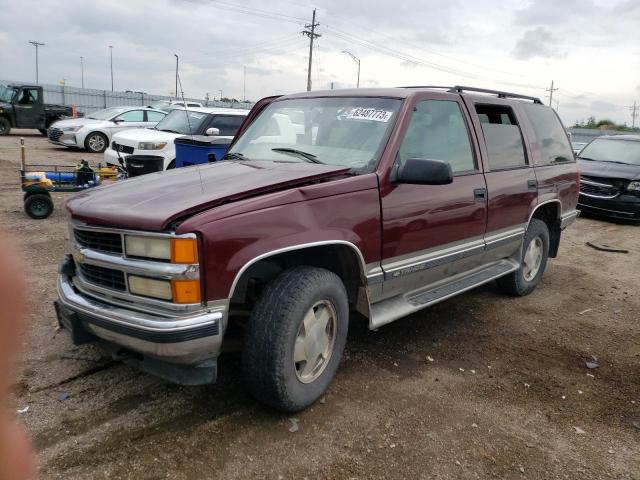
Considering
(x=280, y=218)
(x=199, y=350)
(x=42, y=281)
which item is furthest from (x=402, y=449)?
(x=42, y=281)

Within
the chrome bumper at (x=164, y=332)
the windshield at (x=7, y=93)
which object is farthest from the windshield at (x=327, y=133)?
the windshield at (x=7, y=93)

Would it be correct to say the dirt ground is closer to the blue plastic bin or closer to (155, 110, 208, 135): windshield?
the blue plastic bin

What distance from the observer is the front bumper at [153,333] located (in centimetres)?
265

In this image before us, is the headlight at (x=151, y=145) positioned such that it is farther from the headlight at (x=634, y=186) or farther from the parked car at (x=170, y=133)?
the headlight at (x=634, y=186)

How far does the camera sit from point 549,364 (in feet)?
13.5

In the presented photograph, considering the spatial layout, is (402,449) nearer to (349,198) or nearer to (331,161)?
(349,198)

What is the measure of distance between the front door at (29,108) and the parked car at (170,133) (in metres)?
13.9

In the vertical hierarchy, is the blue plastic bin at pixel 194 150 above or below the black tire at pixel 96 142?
above

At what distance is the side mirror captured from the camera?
11.3ft

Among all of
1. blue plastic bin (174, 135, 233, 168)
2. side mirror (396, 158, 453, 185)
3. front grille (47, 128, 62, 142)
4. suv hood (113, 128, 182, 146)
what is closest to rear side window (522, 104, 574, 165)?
side mirror (396, 158, 453, 185)

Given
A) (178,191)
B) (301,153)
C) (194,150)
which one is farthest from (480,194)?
(194,150)

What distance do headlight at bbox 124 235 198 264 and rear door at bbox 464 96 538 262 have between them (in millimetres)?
2839

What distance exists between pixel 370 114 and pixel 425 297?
1441 millimetres

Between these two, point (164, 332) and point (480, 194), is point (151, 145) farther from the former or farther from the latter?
point (164, 332)
